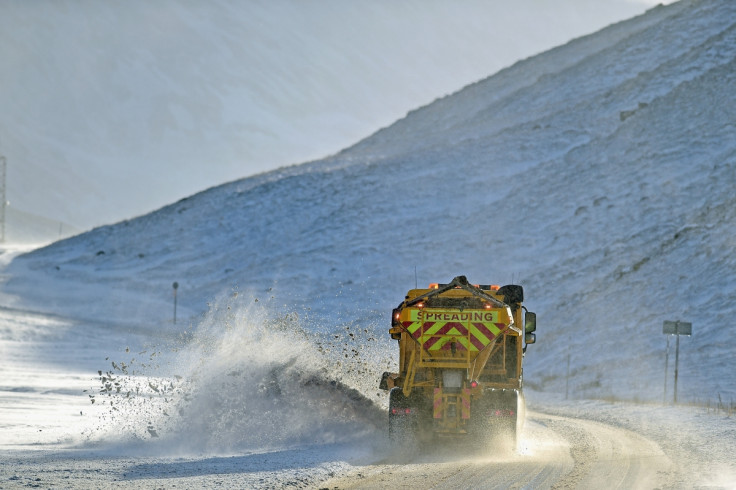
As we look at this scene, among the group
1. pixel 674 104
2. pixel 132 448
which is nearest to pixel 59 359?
pixel 132 448

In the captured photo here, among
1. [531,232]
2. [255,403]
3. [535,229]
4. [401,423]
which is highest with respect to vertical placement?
[535,229]

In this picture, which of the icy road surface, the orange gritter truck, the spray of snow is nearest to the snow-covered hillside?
the icy road surface

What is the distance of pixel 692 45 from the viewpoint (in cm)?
6850

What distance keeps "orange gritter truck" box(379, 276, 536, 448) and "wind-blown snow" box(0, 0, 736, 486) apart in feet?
72.9

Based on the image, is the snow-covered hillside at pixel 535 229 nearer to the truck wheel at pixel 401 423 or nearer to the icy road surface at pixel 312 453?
the icy road surface at pixel 312 453

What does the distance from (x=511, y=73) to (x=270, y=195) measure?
30361 mm

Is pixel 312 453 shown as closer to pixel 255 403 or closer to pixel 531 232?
pixel 255 403

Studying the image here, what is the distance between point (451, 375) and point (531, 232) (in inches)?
1683

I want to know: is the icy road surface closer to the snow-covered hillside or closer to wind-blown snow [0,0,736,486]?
wind-blown snow [0,0,736,486]

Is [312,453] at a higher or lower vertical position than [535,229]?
lower

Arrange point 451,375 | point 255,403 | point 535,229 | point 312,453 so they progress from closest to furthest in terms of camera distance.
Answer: point 312,453
point 451,375
point 255,403
point 535,229

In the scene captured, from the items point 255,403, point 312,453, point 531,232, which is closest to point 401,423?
point 312,453

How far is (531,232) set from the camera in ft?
183

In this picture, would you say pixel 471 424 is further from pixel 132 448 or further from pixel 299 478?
pixel 132 448
